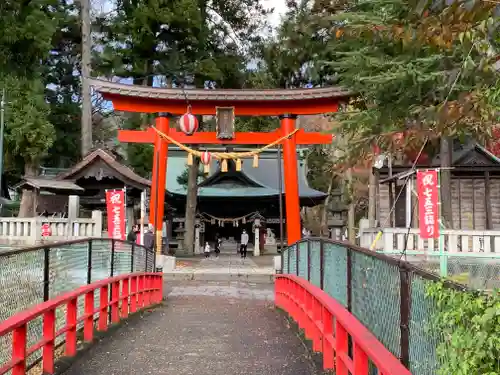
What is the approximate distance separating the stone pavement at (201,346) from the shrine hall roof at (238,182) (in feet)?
64.2

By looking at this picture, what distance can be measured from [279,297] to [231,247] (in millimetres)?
22341

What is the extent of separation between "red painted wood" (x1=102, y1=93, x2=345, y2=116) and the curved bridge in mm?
10192

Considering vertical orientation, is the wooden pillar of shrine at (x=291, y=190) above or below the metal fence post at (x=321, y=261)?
above

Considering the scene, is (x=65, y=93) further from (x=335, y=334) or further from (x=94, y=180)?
(x=335, y=334)

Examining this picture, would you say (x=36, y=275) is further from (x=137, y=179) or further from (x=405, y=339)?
(x=137, y=179)

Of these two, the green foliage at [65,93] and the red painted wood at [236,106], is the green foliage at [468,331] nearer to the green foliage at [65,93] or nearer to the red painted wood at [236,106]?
the red painted wood at [236,106]

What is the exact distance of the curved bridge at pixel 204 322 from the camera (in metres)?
3.72

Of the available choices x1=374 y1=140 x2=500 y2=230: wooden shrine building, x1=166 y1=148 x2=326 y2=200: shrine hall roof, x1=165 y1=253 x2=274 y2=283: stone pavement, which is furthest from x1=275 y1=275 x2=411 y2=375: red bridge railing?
x1=166 y1=148 x2=326 y2=200: shrine hall roof

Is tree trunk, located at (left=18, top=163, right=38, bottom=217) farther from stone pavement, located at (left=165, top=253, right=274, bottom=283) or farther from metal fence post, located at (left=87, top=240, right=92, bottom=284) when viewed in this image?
metal fence post, located at (left=87, top=240, right=92, bottom=284)

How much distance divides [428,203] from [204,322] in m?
7.34

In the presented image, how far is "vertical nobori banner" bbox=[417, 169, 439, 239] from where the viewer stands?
14109 mm

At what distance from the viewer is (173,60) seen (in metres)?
28.7

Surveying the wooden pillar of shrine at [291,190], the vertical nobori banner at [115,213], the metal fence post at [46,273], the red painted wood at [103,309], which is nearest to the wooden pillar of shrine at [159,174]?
the vertical nobori banner at [115,213]

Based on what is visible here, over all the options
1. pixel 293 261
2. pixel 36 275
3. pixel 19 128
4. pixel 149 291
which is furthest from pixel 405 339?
pixel 19 128
